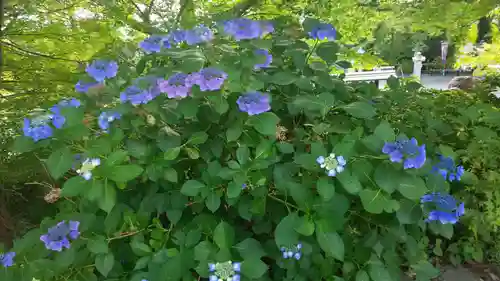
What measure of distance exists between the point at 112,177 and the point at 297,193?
1.66ft

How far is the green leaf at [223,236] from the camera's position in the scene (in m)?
1.08

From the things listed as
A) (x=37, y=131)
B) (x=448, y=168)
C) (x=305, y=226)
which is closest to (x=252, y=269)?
(x=305, y=226)

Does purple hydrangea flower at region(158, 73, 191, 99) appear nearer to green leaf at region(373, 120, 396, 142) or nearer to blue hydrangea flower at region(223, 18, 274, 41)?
blue hydrangea flower at region(223, 18, 274, 41)

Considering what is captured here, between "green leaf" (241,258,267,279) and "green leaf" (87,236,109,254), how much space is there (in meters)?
0.38

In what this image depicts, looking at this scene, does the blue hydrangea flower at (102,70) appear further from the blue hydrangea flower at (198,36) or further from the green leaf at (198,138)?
the green leaf at (198,138)

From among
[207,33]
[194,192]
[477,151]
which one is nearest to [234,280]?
[194,192]

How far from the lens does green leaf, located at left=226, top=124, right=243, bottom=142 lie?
114 cm

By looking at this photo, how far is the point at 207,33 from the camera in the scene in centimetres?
128

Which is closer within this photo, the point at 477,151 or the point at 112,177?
the point at 112,177

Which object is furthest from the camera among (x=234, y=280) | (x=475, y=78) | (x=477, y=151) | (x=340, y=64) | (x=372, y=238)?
(x=475, y=78)

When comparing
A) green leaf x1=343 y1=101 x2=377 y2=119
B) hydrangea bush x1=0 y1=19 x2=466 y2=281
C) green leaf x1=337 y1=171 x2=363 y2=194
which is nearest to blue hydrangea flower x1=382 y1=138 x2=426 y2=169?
hydrangea bush x1=0 y1=19 x2=466 y2=281

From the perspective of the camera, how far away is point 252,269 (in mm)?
1036

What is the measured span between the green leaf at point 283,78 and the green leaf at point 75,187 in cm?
66

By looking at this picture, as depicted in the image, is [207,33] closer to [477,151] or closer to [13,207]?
[477,151]
